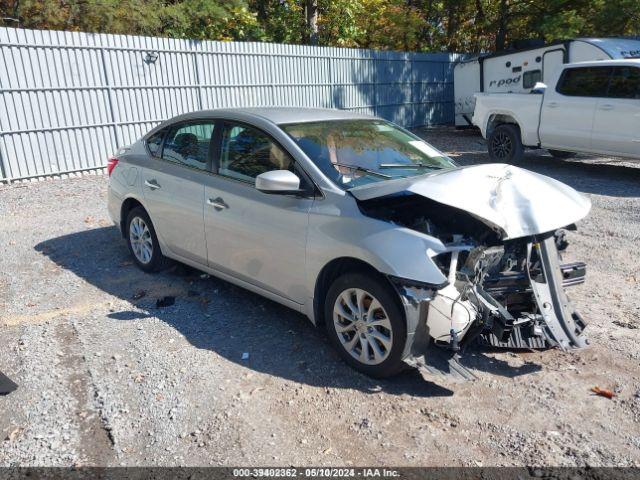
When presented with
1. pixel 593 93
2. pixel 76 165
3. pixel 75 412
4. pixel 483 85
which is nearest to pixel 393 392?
pixel 75 412

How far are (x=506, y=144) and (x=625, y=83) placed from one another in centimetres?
271

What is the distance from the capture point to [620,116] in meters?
9.67

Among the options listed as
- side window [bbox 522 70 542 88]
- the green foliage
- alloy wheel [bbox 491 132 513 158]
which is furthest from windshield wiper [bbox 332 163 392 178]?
the green foliage

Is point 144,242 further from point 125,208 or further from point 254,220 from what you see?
point 254,220

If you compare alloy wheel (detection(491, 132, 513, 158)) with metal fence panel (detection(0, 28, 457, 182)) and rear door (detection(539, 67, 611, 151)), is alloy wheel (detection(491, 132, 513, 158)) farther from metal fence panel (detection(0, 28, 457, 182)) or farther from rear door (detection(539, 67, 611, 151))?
metal fence panel (detection(0, 28, 457, 182))

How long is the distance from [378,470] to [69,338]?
9.17 feet

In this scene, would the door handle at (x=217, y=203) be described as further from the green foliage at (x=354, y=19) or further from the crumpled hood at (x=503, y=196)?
the green foliage at (x=354, y=19)

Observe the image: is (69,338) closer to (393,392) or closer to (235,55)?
(393,392)

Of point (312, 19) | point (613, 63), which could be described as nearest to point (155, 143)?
point (613, 63)

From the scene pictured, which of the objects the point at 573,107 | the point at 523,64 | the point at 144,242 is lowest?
the point at 144,242

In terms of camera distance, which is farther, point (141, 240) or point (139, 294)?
point (141, 240)

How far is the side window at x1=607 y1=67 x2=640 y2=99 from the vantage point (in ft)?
31.3

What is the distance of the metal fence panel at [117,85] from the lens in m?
10.6

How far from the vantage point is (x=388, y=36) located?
24.4 meters
